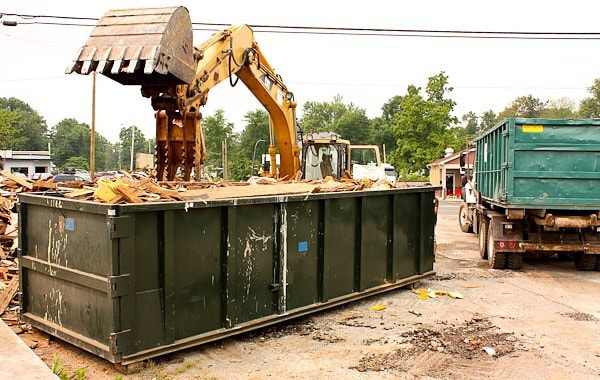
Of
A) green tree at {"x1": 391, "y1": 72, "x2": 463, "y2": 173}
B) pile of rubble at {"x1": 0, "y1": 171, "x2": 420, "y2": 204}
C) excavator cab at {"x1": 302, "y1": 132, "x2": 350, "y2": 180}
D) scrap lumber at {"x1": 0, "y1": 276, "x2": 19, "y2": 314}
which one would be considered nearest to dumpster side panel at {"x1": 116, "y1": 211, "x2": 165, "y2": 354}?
pile of rubble at {"x1": 0, "y1": 171, "x2": 420, "y2": 204}

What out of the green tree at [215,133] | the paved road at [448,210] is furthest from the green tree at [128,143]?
the paved road at [448,210]

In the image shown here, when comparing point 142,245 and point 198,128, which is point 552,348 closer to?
point 142,245

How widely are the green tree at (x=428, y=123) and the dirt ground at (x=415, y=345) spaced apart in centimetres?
4200

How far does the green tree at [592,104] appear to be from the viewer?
3005 inches

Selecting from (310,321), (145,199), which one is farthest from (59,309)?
(310,321)

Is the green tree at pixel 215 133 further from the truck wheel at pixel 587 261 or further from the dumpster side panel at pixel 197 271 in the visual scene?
the dumpster side panel at pixel 197 271

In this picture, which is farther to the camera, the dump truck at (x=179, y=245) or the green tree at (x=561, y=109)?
the green tree at (x=561, y=109)

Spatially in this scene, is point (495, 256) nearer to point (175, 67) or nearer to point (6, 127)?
point (175, 67)

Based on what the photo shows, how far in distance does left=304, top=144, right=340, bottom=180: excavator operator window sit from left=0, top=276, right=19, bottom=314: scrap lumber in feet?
23.7

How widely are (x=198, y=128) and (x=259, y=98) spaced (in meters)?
3.14

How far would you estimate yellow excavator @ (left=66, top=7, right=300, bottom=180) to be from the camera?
21.1 ft

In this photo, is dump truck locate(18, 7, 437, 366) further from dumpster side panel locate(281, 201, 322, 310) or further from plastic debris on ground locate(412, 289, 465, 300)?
plastic debris on ground locate(412, 289, 465, 300)

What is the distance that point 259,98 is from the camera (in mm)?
11094

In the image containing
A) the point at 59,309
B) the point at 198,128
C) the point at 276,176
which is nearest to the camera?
the point at 59,309
